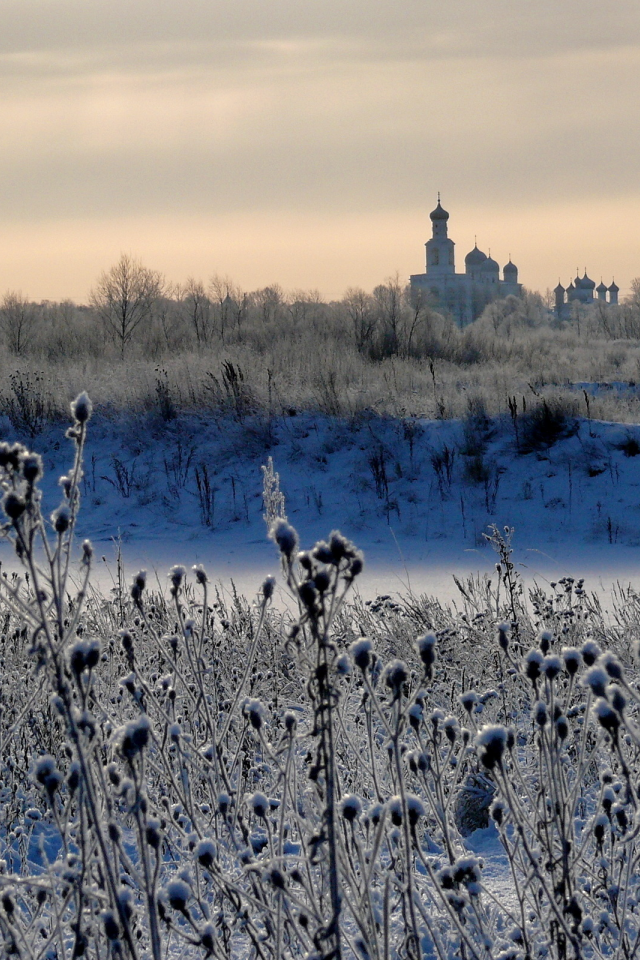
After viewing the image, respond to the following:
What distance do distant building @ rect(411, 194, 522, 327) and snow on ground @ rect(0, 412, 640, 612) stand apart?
64.9m

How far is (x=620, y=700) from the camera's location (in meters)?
1.08

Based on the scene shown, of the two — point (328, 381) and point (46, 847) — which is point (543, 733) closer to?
point (46, 847)

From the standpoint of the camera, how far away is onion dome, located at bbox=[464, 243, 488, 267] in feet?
309

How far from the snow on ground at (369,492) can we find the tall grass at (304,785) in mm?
4047

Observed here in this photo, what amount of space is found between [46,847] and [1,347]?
82.1 ft

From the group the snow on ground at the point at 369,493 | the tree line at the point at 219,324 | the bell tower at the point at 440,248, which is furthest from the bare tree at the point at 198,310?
the bell tower at the point at 440,248

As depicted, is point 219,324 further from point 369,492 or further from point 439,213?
point 439,213

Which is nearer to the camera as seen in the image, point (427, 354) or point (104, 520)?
point (104, 520)

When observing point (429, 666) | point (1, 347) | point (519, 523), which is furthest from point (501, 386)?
point (1, 347)

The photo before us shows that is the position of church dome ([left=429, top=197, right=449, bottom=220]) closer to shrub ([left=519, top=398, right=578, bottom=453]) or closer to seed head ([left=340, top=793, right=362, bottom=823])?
shrub ([left=519, top=398, right=578, bottom=453])

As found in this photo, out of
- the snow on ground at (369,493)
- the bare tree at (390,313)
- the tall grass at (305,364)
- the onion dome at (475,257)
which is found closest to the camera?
the snow on ground at (369,493)

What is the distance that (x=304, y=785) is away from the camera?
3.16 m

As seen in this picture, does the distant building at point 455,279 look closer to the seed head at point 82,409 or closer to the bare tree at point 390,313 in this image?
the bare tree at point 390,313

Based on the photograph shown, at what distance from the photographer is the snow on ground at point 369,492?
386 inches
